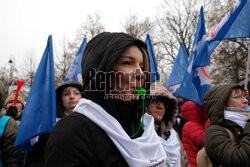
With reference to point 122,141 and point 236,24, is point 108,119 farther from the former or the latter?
point 236,24

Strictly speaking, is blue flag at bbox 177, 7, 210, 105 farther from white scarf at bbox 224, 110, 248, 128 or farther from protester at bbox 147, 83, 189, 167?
white scarf at bbox 224, 110, 248, 128

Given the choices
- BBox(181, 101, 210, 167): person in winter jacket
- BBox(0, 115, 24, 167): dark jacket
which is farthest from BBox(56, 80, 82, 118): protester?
BBox(181, 101, 210, 167): person in winter jacket

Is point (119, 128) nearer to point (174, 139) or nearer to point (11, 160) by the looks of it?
point (174, 139)

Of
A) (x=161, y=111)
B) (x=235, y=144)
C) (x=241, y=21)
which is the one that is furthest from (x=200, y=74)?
(x=235, y=144)

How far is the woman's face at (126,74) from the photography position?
1.38 meters

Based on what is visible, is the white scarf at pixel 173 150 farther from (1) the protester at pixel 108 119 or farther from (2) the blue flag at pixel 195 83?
(2) the blue flag at pixel 195 83

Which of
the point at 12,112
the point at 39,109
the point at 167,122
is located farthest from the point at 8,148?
the point at 167,122

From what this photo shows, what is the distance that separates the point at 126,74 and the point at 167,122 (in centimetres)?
185

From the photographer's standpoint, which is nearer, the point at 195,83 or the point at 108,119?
the point at 108,119

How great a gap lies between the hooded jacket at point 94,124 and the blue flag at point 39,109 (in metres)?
1.38

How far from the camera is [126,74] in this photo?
1378mm

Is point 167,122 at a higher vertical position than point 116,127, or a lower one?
lower

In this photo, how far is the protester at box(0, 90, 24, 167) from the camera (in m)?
2.50

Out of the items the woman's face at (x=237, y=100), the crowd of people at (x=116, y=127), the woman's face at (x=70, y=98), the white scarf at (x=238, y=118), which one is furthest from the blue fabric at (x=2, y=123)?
the woman's face at (x=237, y=100)
